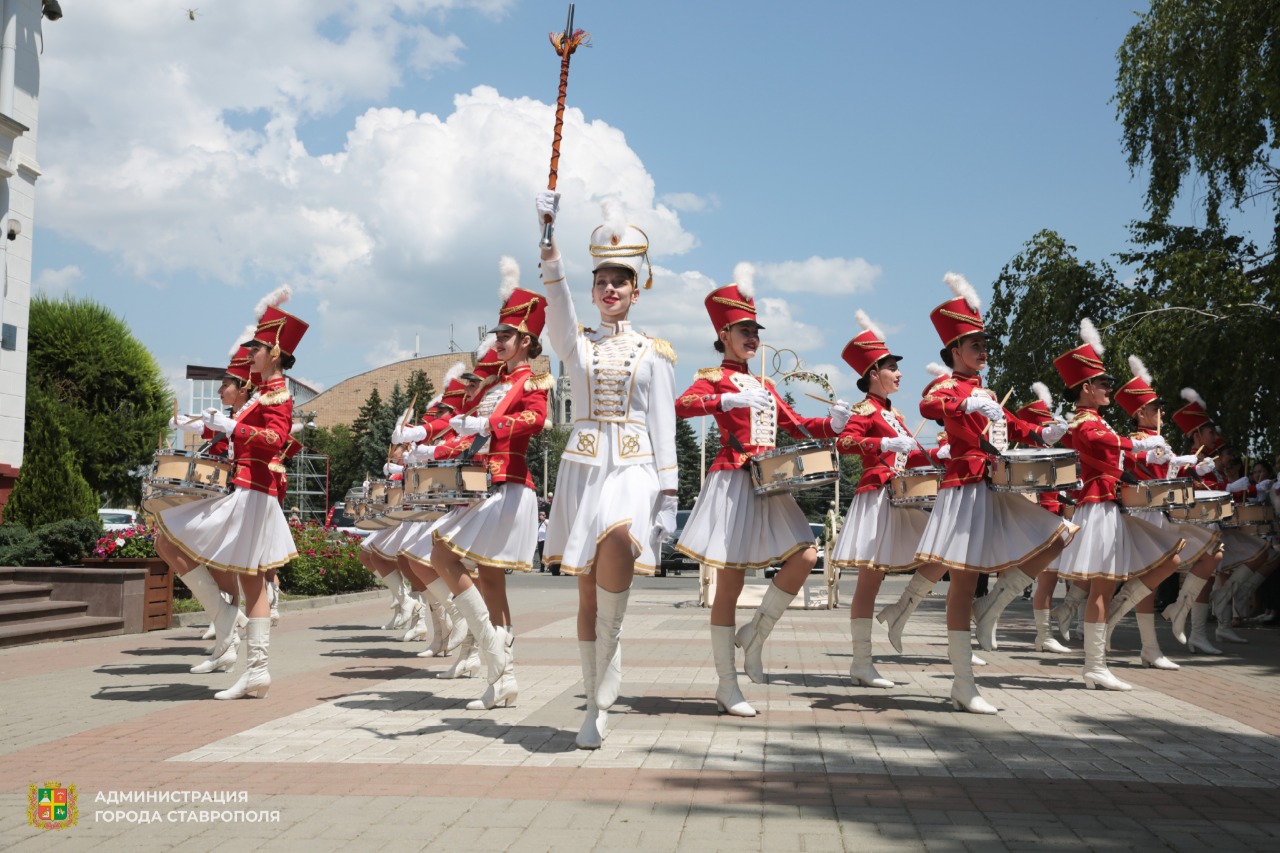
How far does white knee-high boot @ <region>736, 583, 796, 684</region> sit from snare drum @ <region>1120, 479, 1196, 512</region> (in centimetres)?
365

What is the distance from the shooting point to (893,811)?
210 inches

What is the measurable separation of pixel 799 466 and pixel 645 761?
242 cm

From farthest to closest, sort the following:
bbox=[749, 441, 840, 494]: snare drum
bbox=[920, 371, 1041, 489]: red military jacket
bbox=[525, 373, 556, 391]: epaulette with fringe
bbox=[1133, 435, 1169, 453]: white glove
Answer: bbox=[1133, 435, 1169, 453]: white glove
bbox=[525, 373, 556, 391]: epaulette with fringe
bbox=[920, 371, 1041, 489]: red military jacket
bbox=[749, 441, 840, 494]: snare drum

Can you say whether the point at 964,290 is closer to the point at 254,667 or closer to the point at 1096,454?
the point at 1096,454

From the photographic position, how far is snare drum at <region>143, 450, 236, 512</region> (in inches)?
358

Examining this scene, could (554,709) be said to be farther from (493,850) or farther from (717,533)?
(493,850)

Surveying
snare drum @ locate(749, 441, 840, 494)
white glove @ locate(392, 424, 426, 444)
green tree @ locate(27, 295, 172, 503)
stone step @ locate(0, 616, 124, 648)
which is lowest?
stone step @ locate(0, 616, 124, 648)

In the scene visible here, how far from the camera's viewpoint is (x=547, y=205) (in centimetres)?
647

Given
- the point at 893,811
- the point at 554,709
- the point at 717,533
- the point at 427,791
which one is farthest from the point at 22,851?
the point at 717,533

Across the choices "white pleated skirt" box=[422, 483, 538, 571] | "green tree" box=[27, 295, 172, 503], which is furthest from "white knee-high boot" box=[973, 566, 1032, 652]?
"green tree" box=[27, 295, 172, 503]

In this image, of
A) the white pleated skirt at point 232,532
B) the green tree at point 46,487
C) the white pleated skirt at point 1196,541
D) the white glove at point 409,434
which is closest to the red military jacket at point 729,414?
the white glove at point 409,434

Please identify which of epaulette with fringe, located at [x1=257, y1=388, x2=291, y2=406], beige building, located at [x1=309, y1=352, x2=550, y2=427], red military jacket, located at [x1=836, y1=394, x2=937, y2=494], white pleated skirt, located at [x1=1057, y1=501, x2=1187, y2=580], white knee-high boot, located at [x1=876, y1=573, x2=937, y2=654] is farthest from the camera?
beige building, located at [x1=309, y1=352, x2=550, y2=427]

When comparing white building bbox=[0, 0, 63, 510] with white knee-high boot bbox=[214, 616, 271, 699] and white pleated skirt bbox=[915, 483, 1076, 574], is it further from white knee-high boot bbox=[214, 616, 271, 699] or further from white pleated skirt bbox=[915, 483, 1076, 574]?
white pleated skirt bbox=[915, 483, 1076, 574]

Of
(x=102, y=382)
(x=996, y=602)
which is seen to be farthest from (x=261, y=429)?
(x=102, y=382)
